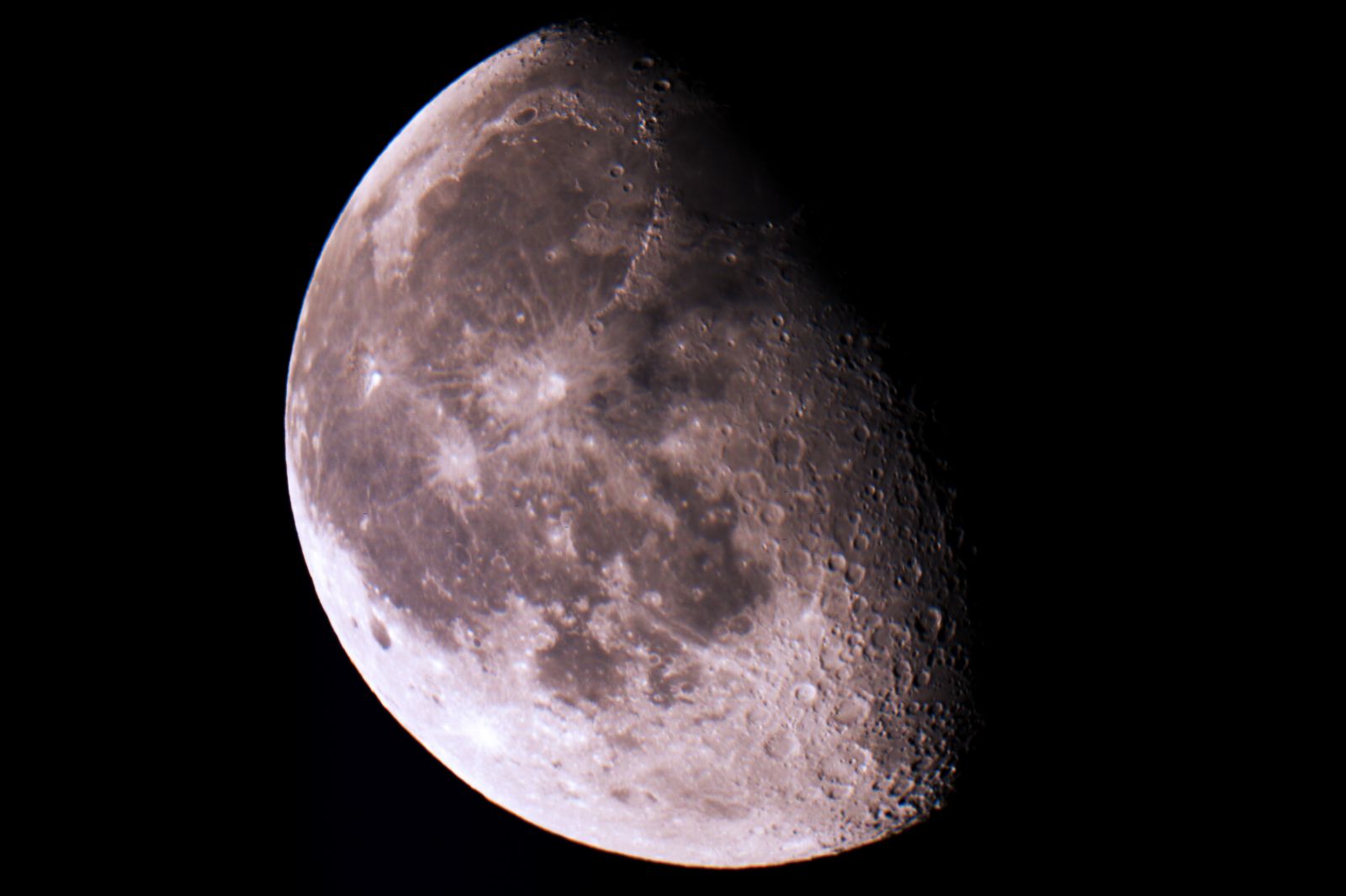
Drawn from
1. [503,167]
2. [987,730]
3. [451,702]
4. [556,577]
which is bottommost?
[451,702]

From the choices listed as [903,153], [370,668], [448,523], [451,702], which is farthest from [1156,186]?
[370,668]

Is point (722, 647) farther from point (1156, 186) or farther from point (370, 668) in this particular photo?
point (1156, 186)

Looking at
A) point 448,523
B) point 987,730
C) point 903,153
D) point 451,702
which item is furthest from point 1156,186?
point 451,702

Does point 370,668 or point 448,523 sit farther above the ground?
point 448,523

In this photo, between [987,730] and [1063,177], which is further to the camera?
[987,730]

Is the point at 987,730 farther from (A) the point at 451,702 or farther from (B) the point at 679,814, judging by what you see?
(A) the point at 451,702

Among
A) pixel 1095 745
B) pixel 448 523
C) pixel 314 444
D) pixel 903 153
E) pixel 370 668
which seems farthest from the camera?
pixel 370 668

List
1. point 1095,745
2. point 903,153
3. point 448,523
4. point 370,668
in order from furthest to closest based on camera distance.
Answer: point 370,668 → point 1095,745 → point 448,523 → point 903,153
